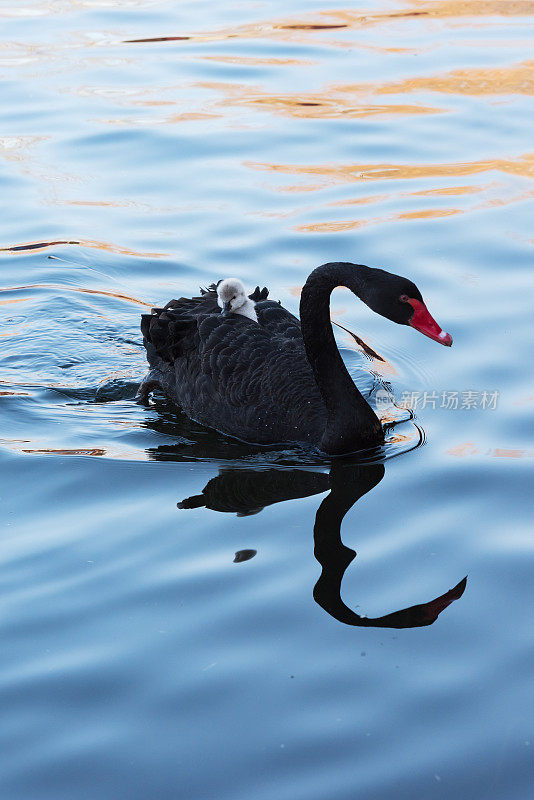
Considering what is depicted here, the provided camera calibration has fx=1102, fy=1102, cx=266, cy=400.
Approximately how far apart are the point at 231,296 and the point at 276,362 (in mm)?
442

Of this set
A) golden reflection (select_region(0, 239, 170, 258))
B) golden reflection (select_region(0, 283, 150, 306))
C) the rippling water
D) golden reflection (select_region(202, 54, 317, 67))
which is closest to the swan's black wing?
the rippling water

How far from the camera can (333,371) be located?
5375 mm

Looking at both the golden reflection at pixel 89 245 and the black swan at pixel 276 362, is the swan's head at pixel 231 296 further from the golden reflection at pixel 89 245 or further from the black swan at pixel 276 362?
the golden reflection at pixel 89 245

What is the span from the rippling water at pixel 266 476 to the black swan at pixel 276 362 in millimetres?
143

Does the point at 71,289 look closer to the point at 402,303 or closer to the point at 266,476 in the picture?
the point at 266,476

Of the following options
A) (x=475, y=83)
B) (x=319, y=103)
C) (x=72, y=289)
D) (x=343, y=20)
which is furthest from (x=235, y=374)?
(x=343, y=20)

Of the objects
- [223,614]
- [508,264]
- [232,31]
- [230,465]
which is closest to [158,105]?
[232,31]

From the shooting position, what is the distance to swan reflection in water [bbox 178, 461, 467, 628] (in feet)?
13.0

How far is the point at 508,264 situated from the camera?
7199 millimetres

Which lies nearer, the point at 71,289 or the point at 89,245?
the point at 71,289

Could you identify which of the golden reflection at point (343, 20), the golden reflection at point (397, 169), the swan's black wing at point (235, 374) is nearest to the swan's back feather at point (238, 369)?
the swan's black wing at point (235, 374)

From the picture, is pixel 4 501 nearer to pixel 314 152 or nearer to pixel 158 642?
pixel 158 642

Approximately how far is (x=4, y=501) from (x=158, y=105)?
7.03 meters

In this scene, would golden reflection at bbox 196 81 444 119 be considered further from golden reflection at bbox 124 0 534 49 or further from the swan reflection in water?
the swan reflection in water
